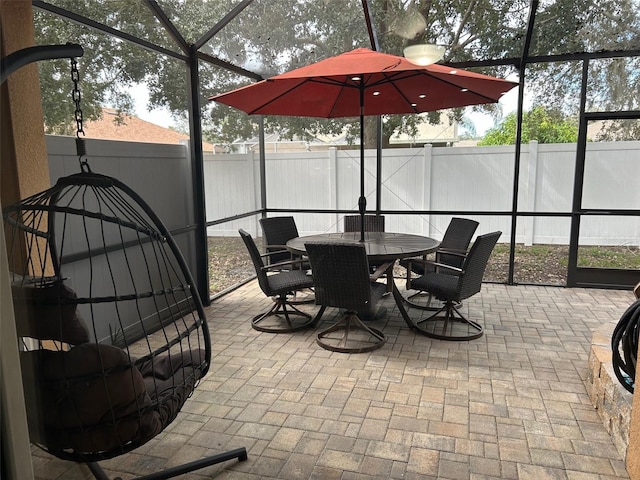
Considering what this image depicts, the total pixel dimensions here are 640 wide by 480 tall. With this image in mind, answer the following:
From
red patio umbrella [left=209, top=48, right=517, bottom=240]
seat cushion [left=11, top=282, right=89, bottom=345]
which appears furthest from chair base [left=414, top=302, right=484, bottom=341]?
seat cushion [left=11, top=282, right=89, bottom=345]

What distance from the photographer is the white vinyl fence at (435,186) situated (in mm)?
5230

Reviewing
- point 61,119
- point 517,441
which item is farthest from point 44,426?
point 61,119

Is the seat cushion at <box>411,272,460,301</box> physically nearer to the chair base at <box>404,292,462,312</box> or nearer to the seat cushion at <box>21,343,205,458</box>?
the chair base at <box>404,292,462,312</box>

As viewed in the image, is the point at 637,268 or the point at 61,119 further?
the point at 637,268

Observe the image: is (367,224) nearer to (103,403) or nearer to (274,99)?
(274,99)

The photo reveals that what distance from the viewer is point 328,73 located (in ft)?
10.5

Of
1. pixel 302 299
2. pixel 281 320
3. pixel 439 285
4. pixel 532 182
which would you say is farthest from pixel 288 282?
pixel 532 182

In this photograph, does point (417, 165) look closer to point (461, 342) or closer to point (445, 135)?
point (445, 135)

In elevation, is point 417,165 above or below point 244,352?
above

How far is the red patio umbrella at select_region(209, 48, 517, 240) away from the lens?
10.9 ft

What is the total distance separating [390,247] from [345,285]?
2.37ft

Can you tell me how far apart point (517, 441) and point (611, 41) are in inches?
176

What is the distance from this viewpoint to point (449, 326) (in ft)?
13.8

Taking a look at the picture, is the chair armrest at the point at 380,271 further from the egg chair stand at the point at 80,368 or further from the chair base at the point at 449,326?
the egg chair stand at the point at 80,368
